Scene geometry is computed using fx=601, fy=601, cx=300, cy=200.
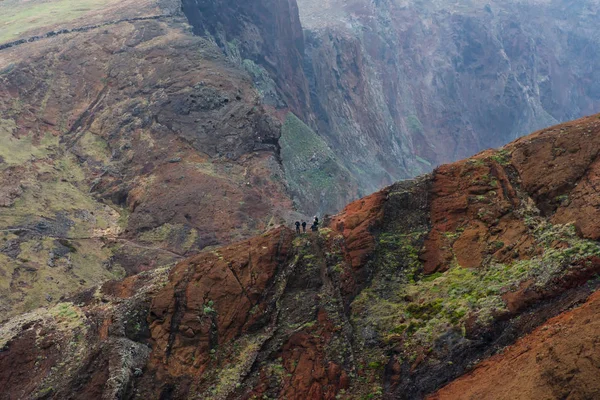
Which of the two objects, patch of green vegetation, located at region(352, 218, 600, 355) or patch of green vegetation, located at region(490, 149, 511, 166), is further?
patch of green vegetation, located at region(490, 149, 511, 166)

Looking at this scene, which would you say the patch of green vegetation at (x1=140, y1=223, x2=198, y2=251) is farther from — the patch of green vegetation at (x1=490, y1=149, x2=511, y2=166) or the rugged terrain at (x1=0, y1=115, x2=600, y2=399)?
the patch of green vegetation at (x1=490, y1=149, x2=511, y2=166)

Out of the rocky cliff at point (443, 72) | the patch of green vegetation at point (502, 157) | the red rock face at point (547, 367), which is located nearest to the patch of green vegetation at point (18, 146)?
the patch of green vegetation at point (502, 157)

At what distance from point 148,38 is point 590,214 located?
4961 cm

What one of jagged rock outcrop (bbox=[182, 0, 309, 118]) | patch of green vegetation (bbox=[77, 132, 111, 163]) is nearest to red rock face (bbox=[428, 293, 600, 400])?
patch of green vegetation (bbox=[77, 132, 111, 163])

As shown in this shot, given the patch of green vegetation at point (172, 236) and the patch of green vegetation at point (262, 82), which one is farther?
the patch of green vegetation at point (262, 82)

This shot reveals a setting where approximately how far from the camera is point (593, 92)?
146250 millimetres

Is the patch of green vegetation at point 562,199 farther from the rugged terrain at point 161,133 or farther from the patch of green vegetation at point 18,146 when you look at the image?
the patch of green vegetation at point 18,146

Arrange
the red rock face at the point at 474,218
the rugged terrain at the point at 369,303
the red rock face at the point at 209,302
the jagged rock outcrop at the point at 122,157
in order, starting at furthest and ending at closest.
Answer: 1. the jagged rock outcrop at the point at 122,157
2. the red rock face at the point at 209,302
3. the red rock face at the point at 474,218
4. the rugged terrain at the point at 369,303

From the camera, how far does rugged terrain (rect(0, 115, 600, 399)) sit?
553 inches

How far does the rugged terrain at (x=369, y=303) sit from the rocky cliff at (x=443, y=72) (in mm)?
80125

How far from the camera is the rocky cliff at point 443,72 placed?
10438cm

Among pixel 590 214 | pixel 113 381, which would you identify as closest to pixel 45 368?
pixel 113 381

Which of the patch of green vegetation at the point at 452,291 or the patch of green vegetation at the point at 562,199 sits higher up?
the patch of green vegetation at the point at 562,199

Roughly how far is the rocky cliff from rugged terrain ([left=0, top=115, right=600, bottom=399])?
263 ft
